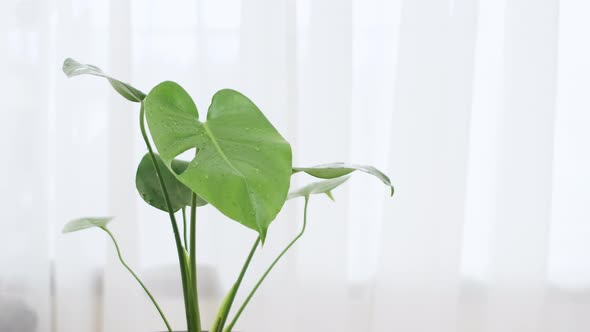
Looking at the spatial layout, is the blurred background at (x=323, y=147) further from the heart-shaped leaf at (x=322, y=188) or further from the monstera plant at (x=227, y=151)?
the monstera plant at (x=227, y=151)

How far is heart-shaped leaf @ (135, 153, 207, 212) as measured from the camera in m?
0.85

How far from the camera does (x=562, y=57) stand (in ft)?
4.99

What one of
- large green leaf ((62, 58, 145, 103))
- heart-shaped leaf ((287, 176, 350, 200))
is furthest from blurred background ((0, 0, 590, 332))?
large green leaf ((62, 58, 145, 103))

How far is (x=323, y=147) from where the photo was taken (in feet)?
4.82

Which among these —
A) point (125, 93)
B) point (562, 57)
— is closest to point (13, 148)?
point (125, 93)

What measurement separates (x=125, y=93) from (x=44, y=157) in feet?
2.64

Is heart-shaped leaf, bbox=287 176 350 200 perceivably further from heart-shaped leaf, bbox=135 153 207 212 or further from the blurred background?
the blurred background

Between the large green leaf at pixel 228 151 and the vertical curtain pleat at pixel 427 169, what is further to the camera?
the vertical curtain pleat at pixel 427 169

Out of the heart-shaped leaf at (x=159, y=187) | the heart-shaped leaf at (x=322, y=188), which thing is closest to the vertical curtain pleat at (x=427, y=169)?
the heart-shaped leaf at (x=322, y=188)

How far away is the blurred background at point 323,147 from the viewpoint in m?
1.44

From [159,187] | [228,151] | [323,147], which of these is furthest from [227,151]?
[323,147]

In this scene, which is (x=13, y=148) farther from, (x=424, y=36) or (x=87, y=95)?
(x=424, y=36)

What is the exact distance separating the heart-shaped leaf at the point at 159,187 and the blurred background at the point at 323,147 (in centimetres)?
58

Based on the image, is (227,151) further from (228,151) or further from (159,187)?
(159,187)
